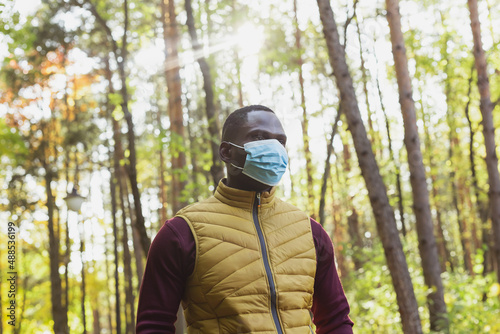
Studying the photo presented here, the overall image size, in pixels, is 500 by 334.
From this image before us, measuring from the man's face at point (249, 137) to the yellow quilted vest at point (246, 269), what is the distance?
8 cm

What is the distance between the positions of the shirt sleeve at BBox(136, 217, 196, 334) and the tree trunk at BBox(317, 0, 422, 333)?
5.02 meters

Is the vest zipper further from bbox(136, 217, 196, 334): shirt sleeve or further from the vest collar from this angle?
bbox(136, 217, 196, 334): shirt sleeve

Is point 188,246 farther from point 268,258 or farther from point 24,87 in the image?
point 24,87

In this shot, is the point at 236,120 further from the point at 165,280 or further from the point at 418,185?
the point at 418,185

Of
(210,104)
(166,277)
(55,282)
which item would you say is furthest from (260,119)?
(55,282)

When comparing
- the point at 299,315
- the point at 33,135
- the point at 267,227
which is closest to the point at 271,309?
the point at 299,315

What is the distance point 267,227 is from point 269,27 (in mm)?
11477

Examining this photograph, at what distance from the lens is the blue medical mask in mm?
2396

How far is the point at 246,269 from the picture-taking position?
215 cm

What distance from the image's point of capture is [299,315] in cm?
220

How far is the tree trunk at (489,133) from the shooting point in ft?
34.5

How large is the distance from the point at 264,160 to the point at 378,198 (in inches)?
184

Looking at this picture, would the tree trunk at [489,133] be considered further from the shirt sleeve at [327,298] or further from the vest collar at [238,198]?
the vest collar at [238,198]

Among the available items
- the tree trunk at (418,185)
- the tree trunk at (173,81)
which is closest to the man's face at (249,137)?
the tree trunk at (418,185)
